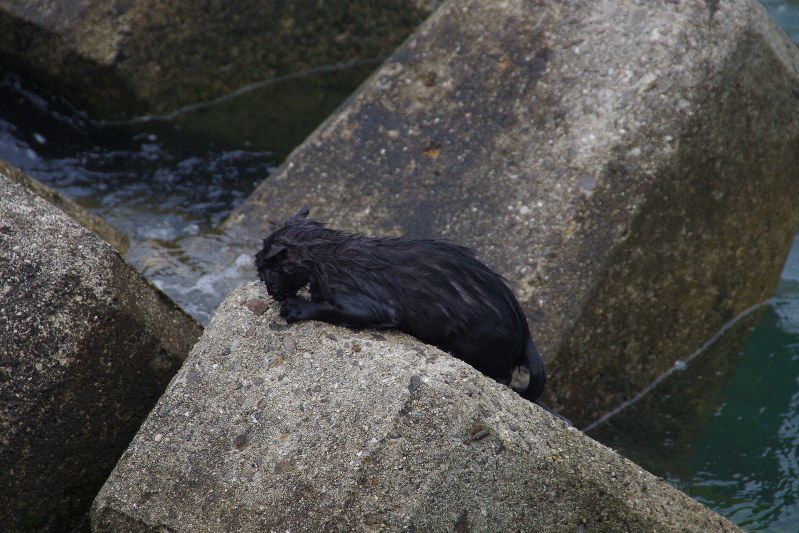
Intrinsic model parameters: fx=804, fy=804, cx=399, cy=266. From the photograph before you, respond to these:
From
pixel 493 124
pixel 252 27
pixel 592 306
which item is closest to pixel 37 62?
pixel 252 27

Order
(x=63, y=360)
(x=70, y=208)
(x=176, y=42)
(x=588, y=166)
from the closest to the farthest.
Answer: (x=63, y=360), (x=588, y=166), (x=70, y=208), (x=176, y=42)

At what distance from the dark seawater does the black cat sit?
139 centimetres

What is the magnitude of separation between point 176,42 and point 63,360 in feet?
14.1

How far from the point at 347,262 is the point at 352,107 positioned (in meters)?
1.93

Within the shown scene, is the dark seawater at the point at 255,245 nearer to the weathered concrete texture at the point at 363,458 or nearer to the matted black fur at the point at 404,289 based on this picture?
the matted black fur at the point at 404,289

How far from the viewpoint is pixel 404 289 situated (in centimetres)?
323

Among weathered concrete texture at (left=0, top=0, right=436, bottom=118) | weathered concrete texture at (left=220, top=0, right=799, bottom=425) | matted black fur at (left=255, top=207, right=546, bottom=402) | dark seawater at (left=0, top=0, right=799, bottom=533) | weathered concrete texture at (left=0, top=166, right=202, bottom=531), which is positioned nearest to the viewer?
weathered concrete texture at (left=0, top=166, right=202, bottom=531)

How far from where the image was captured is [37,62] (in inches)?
254

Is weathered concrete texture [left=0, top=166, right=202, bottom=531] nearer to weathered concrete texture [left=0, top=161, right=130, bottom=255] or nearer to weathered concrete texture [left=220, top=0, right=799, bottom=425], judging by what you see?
weathered concrete texture [left=0, top=161, right=130, bottom=255]

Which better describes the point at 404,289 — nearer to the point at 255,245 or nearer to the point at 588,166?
the point at 588,166

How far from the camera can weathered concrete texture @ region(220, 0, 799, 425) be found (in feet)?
13.6

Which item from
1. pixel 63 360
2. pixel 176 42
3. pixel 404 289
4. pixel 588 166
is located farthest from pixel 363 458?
pixel 176 42

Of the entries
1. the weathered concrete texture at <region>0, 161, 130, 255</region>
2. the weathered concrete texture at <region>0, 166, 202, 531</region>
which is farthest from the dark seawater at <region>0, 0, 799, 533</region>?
the weathered concrete texture at <region>0, 166, 202, 531</region>

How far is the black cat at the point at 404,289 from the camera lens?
315 cm
